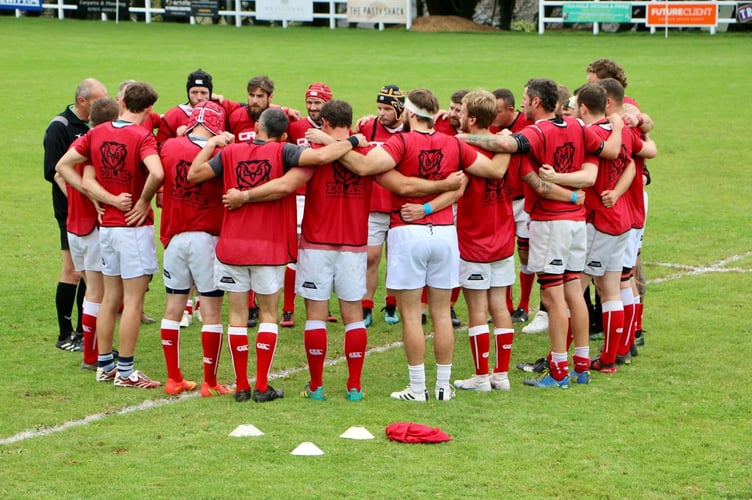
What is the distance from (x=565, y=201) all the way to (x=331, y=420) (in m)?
2.63

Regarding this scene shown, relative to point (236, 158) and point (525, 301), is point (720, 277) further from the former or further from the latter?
point (236, 158)

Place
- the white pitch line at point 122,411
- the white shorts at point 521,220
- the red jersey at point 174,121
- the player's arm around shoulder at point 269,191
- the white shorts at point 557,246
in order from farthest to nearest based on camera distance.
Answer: the white shorts at point 521,220 → the red jersey at point 174,121 → the white shorts at point 557,246 → the player's arm around shoulder at point 269,191 → the white pitch line at point 122,411

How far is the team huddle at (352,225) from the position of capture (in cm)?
823

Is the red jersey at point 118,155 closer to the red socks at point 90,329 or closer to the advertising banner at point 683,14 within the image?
the red socks at point 90,329

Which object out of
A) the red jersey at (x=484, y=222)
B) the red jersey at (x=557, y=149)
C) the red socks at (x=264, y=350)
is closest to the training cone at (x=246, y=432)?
the red socks at (x=264, y=350)

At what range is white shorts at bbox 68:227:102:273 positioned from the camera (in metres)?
9.27

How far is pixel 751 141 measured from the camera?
2206 cm

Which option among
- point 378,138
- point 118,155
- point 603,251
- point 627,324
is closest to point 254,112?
point 378,138

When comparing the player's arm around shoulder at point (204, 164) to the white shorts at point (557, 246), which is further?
the white shorts at point (557, 246)

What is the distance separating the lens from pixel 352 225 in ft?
27.3

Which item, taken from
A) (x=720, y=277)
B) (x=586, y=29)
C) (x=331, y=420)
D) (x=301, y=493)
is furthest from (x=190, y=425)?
(x=586, y=29)

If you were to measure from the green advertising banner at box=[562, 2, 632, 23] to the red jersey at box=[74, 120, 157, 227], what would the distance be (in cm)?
3215

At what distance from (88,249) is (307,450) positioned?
3.24m

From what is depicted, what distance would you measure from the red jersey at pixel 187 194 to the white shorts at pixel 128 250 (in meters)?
0.41
